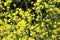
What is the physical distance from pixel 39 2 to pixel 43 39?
554 mm

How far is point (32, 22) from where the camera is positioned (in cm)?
355

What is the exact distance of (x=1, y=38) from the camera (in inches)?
133

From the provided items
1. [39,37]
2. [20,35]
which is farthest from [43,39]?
[20,35]

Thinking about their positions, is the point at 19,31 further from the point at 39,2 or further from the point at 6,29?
the point at 39,2

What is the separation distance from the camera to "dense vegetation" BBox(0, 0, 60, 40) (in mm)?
3271

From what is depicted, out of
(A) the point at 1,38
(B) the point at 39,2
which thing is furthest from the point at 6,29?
(B) the point at 39,2

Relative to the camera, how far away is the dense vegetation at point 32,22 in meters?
3.27

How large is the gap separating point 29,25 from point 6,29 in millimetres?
296

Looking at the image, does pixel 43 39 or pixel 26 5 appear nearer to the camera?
pixel 43 39

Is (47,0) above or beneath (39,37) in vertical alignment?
above

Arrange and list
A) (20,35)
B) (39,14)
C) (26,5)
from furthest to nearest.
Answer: (26,5), (39,14), (20,35)

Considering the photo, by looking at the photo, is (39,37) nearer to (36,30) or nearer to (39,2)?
(36,30)

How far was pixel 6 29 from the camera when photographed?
3.33 metres

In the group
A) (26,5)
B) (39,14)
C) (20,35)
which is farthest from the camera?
(26,5)
